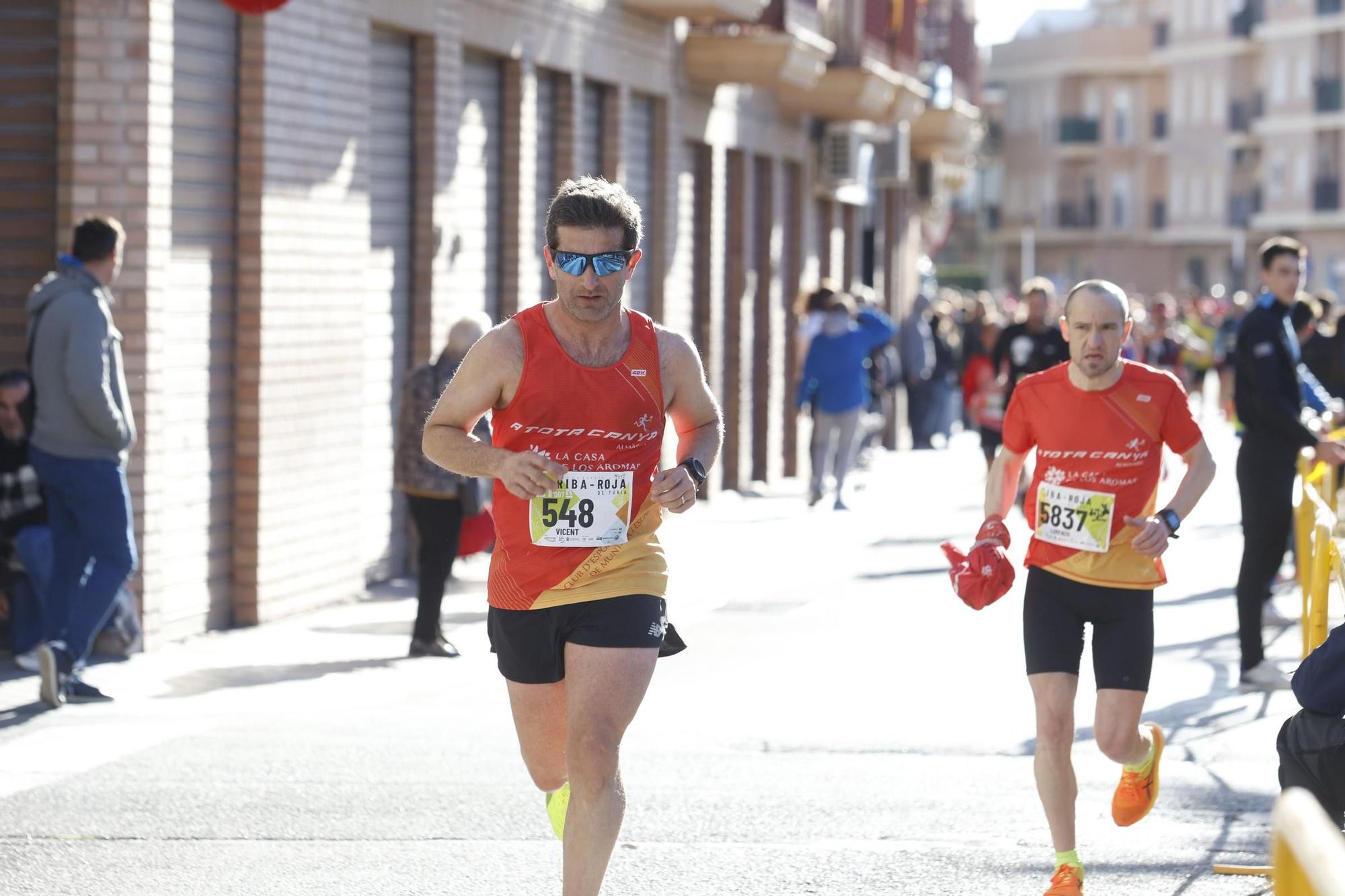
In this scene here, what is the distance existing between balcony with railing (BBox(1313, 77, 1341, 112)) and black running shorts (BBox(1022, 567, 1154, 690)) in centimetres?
7808

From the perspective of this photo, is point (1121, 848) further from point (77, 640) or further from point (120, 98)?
point (120, 98)

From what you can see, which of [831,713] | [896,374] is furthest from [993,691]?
[896,374]

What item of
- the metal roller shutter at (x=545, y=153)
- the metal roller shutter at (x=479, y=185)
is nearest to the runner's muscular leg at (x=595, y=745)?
the metal roller shutter at (x=479, y=185)

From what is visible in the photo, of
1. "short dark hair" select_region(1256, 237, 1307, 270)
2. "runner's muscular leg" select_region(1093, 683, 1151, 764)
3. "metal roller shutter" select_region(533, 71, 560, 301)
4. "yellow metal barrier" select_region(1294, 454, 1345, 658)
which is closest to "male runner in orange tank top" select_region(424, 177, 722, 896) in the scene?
"runner's muscular leg" select_region(1093, 683, 1151, 764)

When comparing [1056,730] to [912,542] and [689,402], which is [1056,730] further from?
[912,542]

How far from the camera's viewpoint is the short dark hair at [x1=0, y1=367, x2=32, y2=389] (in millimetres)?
A: 11195

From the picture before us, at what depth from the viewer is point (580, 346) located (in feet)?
20.0

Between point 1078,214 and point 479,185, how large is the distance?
287 feet

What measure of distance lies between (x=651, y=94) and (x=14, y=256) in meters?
10.6

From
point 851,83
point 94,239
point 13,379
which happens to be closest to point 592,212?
point 94,239

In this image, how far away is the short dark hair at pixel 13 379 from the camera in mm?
11195

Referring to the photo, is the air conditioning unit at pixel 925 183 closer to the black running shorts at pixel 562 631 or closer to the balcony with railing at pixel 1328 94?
the black running shorts at pixel 562 631

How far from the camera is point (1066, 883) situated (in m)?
6.64

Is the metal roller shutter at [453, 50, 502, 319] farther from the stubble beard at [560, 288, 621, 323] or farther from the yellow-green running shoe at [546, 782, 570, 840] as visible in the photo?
the stubble beard at [560, 288, 621, 323]
